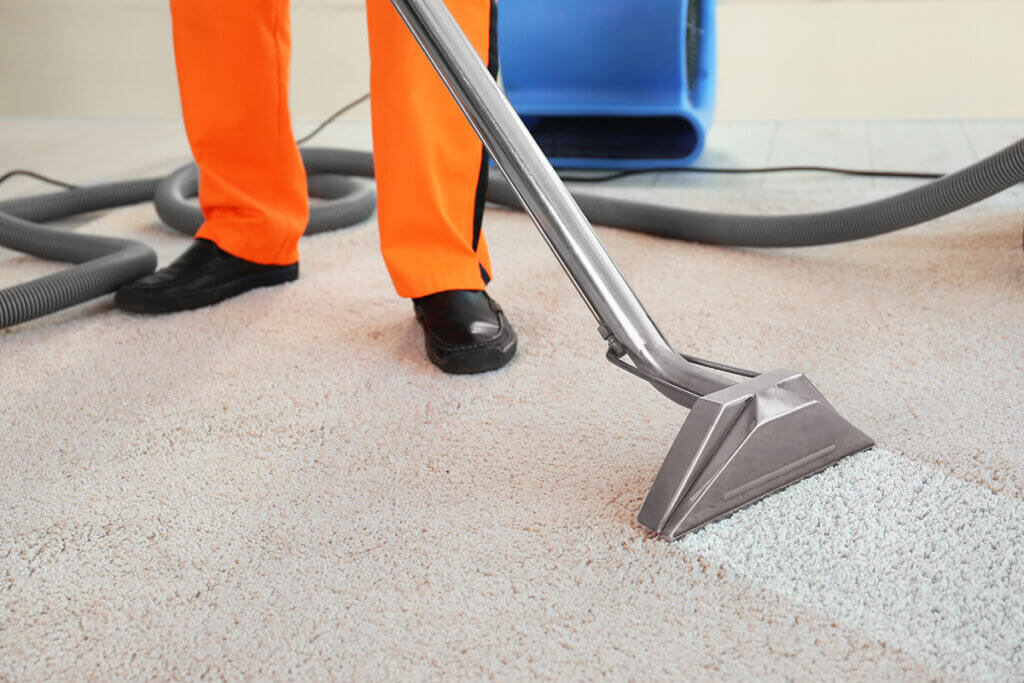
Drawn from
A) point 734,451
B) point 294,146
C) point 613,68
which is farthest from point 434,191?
point 613,68

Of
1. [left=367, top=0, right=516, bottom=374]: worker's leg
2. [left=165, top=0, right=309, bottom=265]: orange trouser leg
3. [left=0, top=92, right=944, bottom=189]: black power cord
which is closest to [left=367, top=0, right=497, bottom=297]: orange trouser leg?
[left=367, top=0, right=516, bottom=374]: worker's leg

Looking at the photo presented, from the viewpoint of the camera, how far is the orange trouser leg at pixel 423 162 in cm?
95

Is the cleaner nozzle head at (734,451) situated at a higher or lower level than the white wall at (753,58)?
higher

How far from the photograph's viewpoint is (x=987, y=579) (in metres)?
0.63

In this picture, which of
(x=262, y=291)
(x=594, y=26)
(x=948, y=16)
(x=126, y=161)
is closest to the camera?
(x=262, y=291)

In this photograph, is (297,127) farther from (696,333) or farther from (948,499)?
(948,499)

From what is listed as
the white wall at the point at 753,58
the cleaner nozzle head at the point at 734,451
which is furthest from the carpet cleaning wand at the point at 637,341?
the white wall at the point at 753,58

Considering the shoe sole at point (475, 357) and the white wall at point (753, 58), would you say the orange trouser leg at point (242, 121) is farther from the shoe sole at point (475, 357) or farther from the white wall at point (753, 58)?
the white wall at point (753, 58)

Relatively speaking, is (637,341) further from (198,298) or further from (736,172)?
(736,172)

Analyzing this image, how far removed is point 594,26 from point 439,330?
105 cm

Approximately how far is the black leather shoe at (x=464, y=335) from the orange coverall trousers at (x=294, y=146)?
2 cm

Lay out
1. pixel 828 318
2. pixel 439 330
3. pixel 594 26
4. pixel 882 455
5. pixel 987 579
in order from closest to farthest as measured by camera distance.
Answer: pixel 987 579 < pixel 882 455 < pixel 439 330 < pixel 828 318 < pixel 594 26

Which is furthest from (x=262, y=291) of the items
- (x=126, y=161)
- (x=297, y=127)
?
(x=297, y=127)

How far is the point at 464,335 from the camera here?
0.99 meters
